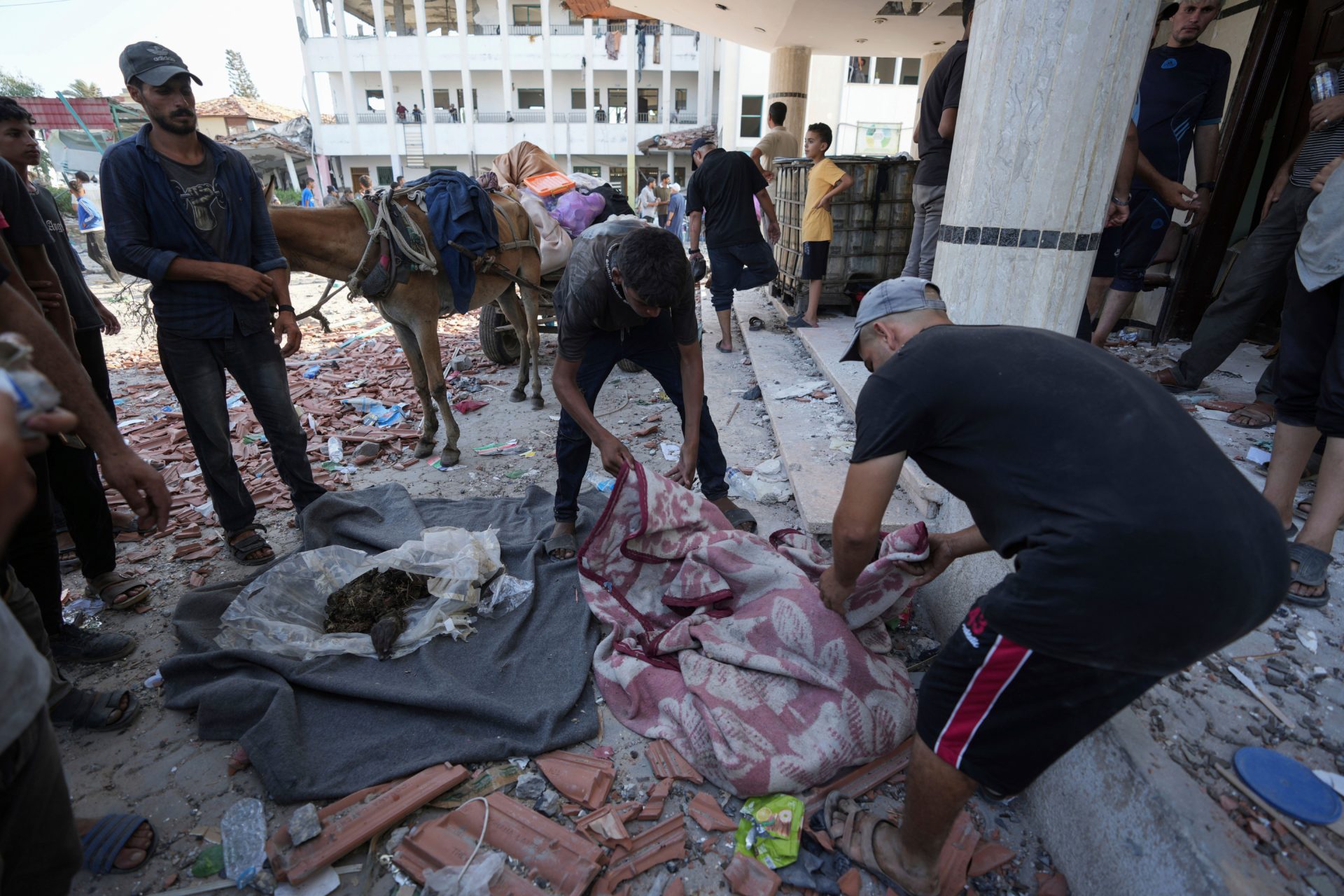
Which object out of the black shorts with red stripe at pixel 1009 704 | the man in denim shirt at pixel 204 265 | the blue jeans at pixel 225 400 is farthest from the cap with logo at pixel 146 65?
the black shorts with red stripe at pixel 1009 704

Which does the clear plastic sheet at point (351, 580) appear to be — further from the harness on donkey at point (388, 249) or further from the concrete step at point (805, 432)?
the harness on donkey at point (388, 249)

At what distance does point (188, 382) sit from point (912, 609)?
3.89m

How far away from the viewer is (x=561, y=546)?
3588mm

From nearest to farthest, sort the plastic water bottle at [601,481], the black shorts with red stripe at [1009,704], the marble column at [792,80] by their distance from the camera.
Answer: the black shorts with red stripe at [1009,704] < the plastic water bottle at [601,481] < the marble column at [792,80]

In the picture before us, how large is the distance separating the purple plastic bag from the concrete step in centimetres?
194

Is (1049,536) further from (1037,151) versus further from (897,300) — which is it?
(1037,151)

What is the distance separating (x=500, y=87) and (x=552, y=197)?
3187cm

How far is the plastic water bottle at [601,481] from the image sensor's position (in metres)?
4.43

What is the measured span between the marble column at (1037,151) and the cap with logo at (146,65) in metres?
3.67

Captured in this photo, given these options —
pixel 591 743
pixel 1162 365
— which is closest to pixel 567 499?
pixel 591 743

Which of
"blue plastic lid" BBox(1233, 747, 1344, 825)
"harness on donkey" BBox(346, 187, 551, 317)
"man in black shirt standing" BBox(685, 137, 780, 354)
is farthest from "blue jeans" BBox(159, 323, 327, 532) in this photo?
"man in black shirt standing" BBox(685, 137, 780, 354)

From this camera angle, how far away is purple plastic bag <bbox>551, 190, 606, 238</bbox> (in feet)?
21.5

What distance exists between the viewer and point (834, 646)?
8.02ft

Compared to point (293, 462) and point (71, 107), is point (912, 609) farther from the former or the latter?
point (71, 107)
